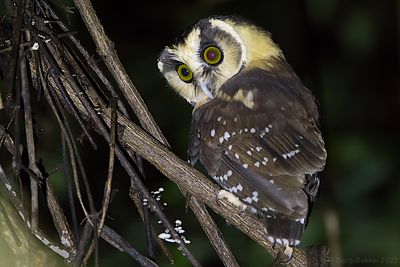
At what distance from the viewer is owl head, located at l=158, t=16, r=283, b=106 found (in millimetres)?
2619

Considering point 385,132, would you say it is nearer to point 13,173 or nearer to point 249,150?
point 249,150

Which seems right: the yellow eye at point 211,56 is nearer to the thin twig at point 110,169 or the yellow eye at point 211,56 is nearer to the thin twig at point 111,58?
the thin twig at point 111,58

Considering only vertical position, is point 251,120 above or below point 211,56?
below

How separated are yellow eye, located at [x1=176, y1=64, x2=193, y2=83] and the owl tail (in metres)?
0.68

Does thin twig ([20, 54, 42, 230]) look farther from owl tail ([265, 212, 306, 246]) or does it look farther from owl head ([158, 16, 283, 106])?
owl head ([158, 16, 283, 106])

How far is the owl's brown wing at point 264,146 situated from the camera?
2.17 meters

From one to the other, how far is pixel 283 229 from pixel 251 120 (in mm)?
380

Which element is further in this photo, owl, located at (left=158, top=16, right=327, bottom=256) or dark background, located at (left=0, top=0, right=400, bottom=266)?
dark background, located at (left=0, top=0, right=400, bottom=266)

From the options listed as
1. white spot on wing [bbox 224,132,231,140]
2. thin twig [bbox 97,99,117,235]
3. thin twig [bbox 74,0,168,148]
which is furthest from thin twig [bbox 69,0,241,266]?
white spot on wing [bbox 224,132,231,140]

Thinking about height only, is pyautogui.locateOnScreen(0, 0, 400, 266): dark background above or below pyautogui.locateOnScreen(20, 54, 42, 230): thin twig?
below

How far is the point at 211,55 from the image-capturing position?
103 inches

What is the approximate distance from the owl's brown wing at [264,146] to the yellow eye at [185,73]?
167 millimetres

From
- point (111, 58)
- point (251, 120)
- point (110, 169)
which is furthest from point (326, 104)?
point (110, 169)

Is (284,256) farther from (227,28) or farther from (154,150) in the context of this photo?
(227,28)
